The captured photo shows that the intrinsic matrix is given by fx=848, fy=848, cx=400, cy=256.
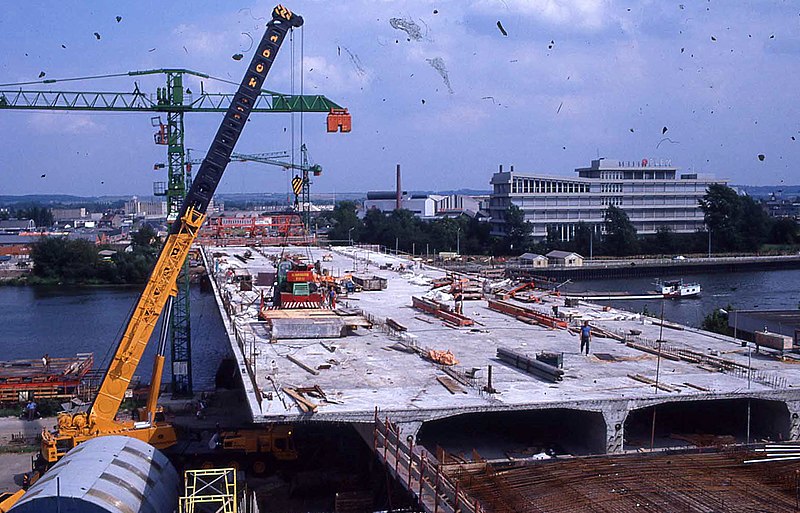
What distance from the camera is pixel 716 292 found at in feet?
173

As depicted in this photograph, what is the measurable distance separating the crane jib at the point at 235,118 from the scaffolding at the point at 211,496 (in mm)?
5375

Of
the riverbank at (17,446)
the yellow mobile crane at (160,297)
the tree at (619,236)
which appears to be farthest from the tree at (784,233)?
the riverbank at (17,446)

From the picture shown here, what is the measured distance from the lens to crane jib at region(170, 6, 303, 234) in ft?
52.7

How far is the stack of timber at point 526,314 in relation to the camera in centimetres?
2225

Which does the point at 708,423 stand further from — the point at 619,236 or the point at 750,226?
the point at 750,226

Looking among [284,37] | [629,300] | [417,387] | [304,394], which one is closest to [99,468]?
[304,394]

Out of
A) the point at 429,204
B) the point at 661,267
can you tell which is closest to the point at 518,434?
the point at 661,267

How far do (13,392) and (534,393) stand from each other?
50.0 ft

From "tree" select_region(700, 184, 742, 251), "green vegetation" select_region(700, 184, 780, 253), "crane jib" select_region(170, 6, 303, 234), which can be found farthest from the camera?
"green vegetation" select_region(700, 184, 780, 253)

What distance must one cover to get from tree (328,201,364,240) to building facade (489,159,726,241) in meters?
14.0

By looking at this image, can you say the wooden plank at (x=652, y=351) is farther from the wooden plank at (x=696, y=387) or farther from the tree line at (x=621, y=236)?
the tree line at (x=621, y=236)

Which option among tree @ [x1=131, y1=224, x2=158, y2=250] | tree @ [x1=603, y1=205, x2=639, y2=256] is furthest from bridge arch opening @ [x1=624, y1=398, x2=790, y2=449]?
tree @ [x1=131, y1=224, x2=158, y2=250]

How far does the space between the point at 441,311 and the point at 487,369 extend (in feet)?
23.5

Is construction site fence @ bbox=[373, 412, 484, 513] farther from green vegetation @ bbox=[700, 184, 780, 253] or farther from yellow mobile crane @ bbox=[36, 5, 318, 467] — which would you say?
green vegetation @ bbox=[700, 184, 780, 253]
